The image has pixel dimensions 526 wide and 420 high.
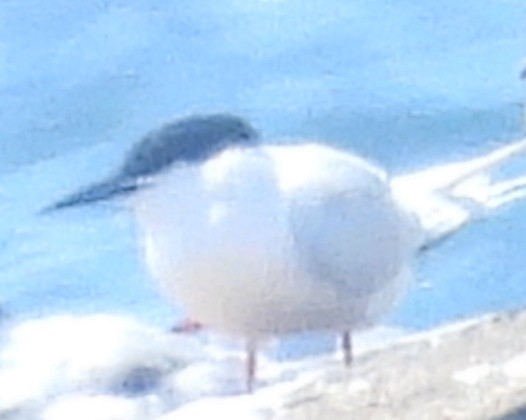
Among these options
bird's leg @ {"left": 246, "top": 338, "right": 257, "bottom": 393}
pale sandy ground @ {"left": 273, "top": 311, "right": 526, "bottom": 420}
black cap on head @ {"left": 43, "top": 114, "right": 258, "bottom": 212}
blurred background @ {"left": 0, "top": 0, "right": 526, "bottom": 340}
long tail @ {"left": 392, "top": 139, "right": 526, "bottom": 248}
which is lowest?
pale sandy ground @ {"left": 273, "top": 311, "right": 526, "bottom": 420}

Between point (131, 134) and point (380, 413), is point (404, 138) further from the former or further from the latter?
point (380, 413)

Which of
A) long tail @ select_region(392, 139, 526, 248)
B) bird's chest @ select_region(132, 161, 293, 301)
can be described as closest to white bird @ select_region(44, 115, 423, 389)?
bird's chest @ select_region(132, 161, 293, 301)

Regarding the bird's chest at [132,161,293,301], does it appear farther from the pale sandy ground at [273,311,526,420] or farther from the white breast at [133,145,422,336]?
the pale sandy ground at [273,311,526,420]

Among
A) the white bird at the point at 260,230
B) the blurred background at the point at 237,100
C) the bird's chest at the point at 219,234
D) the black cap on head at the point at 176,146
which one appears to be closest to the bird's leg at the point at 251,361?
the white bird at the point at 260,230

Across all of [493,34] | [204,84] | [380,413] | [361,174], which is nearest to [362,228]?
[361,174]

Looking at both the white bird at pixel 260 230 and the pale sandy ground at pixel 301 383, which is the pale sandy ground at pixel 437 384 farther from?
the white bird at pixel 260 230

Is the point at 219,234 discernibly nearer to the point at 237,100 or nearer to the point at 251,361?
the point at 251,361
